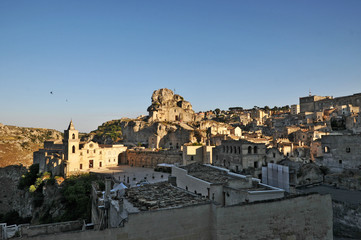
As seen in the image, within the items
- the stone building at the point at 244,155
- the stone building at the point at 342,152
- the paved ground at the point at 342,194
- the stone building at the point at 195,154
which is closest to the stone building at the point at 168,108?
the stone building at the point at 195,154

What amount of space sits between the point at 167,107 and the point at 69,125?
123 feet

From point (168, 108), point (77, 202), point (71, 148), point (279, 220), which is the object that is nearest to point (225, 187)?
point (279, 220)

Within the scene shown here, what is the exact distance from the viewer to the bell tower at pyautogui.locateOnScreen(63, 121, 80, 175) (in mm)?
42375

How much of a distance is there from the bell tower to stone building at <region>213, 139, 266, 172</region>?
27.2m

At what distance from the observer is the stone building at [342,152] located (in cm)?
2716

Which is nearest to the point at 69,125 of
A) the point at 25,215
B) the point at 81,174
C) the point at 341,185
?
the point at 81,174

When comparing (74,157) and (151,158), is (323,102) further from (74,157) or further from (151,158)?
(74,157)

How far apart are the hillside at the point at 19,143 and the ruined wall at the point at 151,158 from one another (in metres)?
32.4

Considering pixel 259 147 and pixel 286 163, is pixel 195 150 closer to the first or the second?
pixel 259 147

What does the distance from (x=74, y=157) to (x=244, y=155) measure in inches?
1190

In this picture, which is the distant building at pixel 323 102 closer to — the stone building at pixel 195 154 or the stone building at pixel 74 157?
the stone building at pixel 195 154

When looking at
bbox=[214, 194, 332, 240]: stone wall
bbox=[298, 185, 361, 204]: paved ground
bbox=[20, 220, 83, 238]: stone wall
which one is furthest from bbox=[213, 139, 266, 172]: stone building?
bbox=[20, 220, 83, 238]: stone wall

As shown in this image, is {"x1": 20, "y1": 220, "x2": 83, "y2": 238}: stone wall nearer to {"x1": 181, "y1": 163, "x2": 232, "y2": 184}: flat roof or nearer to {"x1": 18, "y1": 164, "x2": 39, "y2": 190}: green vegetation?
{"x1": 181, "y1": 163, "x2": 232, "y2": 184}: flat roof

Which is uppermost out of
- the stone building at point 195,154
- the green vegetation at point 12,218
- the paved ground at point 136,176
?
the stone building at point 195,154
